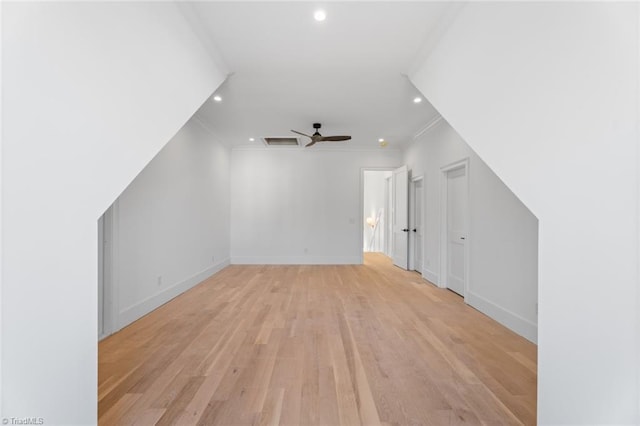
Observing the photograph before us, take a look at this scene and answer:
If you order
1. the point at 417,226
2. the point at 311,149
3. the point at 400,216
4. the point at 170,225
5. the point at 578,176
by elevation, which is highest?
the point at 311,149

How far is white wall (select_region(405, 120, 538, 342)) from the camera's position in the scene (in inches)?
112

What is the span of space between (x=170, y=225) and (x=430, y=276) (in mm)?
4446

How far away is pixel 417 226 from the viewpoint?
6.04 m

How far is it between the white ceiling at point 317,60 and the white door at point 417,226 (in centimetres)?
144

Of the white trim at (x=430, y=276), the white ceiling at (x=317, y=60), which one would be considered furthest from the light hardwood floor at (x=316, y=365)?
the white ceiling at (x=317, y=60)

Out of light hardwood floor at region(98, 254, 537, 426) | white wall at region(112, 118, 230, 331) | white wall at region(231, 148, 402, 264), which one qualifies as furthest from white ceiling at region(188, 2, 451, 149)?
light hardwood floor at region(98, 254, 537, 426)

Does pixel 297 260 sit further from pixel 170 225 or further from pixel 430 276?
pixel 170 225

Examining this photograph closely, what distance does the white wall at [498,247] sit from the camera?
2.83 meters

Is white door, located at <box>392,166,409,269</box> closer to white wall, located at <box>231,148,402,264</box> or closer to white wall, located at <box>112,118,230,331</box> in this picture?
white wall, located at <box>231,148,402,264</box>

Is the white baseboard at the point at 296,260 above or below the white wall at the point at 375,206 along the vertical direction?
below

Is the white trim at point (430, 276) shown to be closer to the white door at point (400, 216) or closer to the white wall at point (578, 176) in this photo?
the white door at point (400, 216)

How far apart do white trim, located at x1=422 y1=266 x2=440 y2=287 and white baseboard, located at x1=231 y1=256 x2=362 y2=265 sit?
177cm

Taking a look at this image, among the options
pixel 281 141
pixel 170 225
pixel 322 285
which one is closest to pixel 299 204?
pixel 281 141

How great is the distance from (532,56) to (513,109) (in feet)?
0.89
